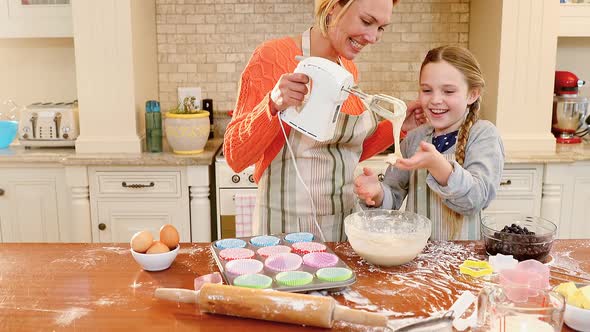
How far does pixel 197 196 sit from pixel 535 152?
1.82 metres

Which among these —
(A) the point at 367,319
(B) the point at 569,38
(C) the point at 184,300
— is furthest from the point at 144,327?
(B) the point at 569,38

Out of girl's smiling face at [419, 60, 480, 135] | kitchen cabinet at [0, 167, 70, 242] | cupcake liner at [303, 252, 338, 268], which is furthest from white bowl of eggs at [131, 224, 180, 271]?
kitchen cabinet at [0, 167, 70, 242]

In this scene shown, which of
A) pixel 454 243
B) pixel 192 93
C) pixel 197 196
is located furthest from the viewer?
pixel 192 93

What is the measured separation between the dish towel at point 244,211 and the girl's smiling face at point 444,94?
4.79 ft

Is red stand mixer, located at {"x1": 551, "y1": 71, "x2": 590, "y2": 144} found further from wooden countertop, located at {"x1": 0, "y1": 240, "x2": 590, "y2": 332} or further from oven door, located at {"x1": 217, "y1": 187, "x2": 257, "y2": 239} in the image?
wooden countertop, located at {"x1": 0, "y1": 240, "x2": 590, "y2": 332}

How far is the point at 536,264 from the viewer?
142cm

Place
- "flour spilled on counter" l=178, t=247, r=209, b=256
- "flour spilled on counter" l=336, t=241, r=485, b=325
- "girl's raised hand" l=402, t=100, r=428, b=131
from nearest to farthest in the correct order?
"flour spilled on counter" l=336, t=241, r=485, b=325 < "flour spilled on counter" l=178, t=247, r=209, b=256 < "girl's raised hand" l=402, t=100, r=428, b=131

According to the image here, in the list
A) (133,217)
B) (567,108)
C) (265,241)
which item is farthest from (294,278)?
(567,108)

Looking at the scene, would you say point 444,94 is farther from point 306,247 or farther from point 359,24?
point 306,247

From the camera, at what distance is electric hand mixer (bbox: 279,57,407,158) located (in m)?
1.60

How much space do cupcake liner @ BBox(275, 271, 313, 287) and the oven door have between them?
1859 mm

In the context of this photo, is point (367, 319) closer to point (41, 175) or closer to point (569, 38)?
point (41, 175)

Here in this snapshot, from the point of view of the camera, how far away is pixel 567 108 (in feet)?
11.5

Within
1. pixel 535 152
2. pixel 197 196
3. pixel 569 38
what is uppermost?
pixel 569 38
